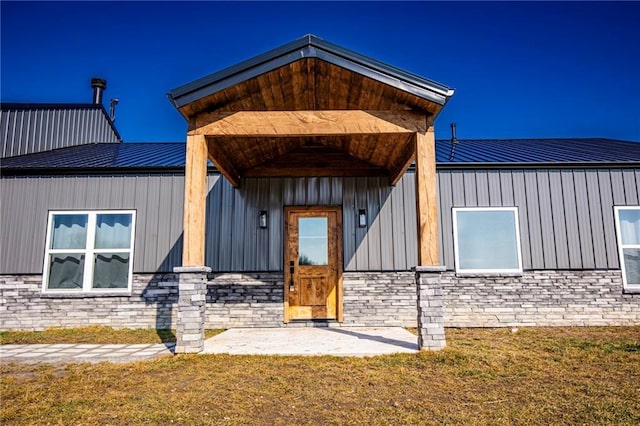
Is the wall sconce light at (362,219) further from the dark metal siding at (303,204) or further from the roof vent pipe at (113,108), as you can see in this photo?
the roof vent pipe at (113,108)

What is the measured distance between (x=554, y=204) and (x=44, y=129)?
41.3 ft

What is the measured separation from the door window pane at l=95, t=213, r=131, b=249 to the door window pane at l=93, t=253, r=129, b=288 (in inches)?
7.5

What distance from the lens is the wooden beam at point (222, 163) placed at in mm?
6051

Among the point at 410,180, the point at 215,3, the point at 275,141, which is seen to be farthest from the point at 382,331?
the point at 215,3

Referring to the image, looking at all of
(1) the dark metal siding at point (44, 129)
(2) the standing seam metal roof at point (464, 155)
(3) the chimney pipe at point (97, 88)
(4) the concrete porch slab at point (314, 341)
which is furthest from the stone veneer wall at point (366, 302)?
(3) the chimney pipe at point (97, 88)

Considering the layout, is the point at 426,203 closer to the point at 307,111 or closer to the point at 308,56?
the point at 307,111

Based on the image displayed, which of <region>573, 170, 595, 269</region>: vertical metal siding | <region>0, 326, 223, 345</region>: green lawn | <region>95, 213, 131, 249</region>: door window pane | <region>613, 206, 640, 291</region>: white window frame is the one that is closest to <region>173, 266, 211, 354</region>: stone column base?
<region>0, 326, 223, 345</region>: green lawn

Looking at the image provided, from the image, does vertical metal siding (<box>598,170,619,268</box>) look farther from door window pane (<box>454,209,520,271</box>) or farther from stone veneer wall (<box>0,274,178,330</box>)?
stone veneer wall (<box>0,274,178,330</box>)

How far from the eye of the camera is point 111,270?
25.5ft

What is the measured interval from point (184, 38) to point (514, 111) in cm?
1323

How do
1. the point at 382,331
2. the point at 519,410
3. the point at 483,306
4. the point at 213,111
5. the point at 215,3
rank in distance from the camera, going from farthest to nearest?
the point at 215,3 → the point at 483,306 → the point at 382,331 → the point at 213,111 → the point at 519,410

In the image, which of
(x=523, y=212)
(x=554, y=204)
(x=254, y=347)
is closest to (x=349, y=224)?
(x=254, y=347)

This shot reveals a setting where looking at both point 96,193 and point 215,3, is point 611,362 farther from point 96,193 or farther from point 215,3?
point 215,3

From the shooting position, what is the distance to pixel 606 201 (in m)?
7.87
